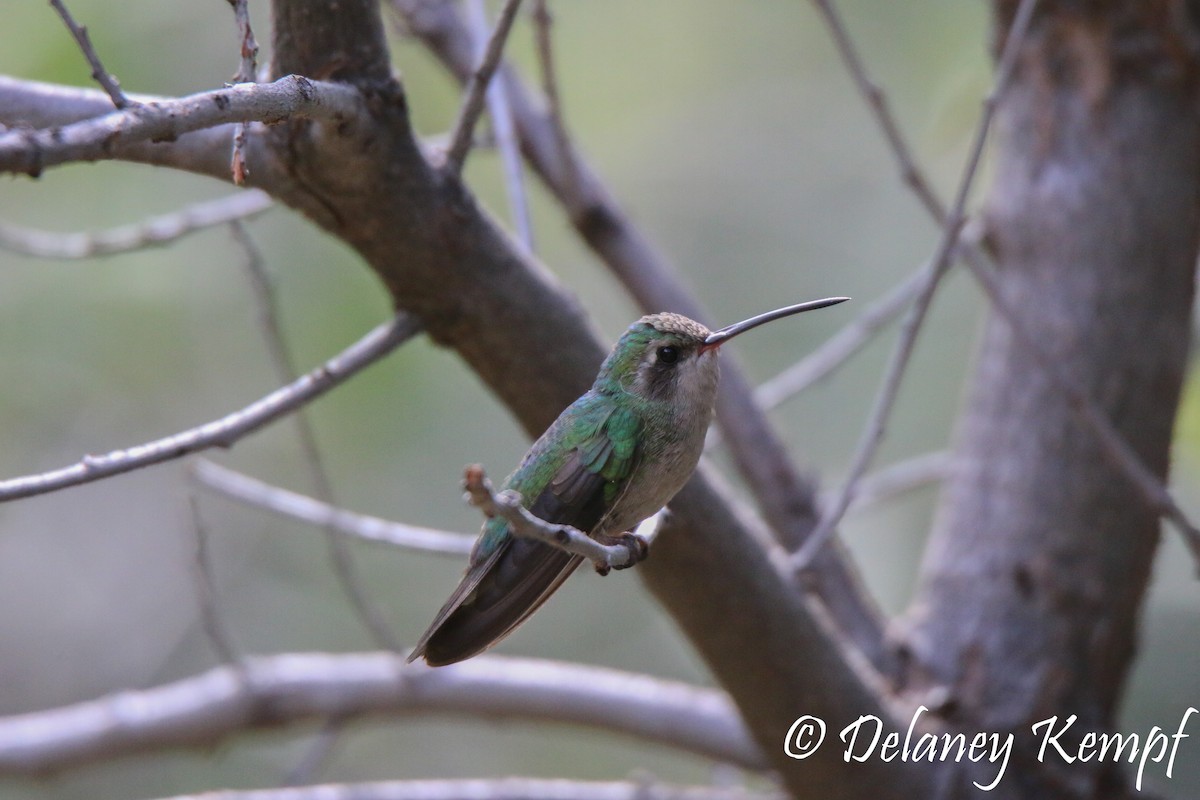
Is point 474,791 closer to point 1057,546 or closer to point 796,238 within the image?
point 1057,546

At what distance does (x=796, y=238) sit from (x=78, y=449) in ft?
22.8

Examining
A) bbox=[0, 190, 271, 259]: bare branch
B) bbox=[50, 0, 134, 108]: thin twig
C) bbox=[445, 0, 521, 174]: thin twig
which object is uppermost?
bbox=[0, 190, 271, 259]: bare branch

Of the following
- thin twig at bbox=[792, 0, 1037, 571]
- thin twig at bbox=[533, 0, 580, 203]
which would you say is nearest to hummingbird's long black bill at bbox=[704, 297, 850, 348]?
thin twig at bbox=[792, 0, 1037, 571]

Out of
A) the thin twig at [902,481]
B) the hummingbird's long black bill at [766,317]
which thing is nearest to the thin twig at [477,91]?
the hummingbird's long black bill at [766,317]

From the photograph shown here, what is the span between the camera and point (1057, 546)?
423 cm

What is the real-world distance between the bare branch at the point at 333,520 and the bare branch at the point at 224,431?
100cm

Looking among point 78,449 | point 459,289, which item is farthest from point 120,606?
point 459,289

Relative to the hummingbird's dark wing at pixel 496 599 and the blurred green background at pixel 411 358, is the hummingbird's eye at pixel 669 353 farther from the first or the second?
the blurred green background at pixel 411 358

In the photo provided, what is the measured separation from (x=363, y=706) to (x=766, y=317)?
350cm

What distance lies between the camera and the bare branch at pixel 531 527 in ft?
4.68

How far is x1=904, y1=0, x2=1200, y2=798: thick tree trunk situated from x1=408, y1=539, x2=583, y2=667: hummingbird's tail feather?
2592mm

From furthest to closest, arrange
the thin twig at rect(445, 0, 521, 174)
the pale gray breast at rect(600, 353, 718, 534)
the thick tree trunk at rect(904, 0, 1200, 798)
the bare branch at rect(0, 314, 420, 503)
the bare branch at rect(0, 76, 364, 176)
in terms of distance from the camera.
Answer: the thick tree trunk at rect(904, 0, 1200, 798) < the thin twig at rect(445, 0, 521, 174) < the pale gray breast at rect(600, 353, 718, 534) < the bare branch at rect(0, 314, 420, 503) < the bare branch at rect(0, 76, 364, 176)

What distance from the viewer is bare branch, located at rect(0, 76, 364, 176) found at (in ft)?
4.19
